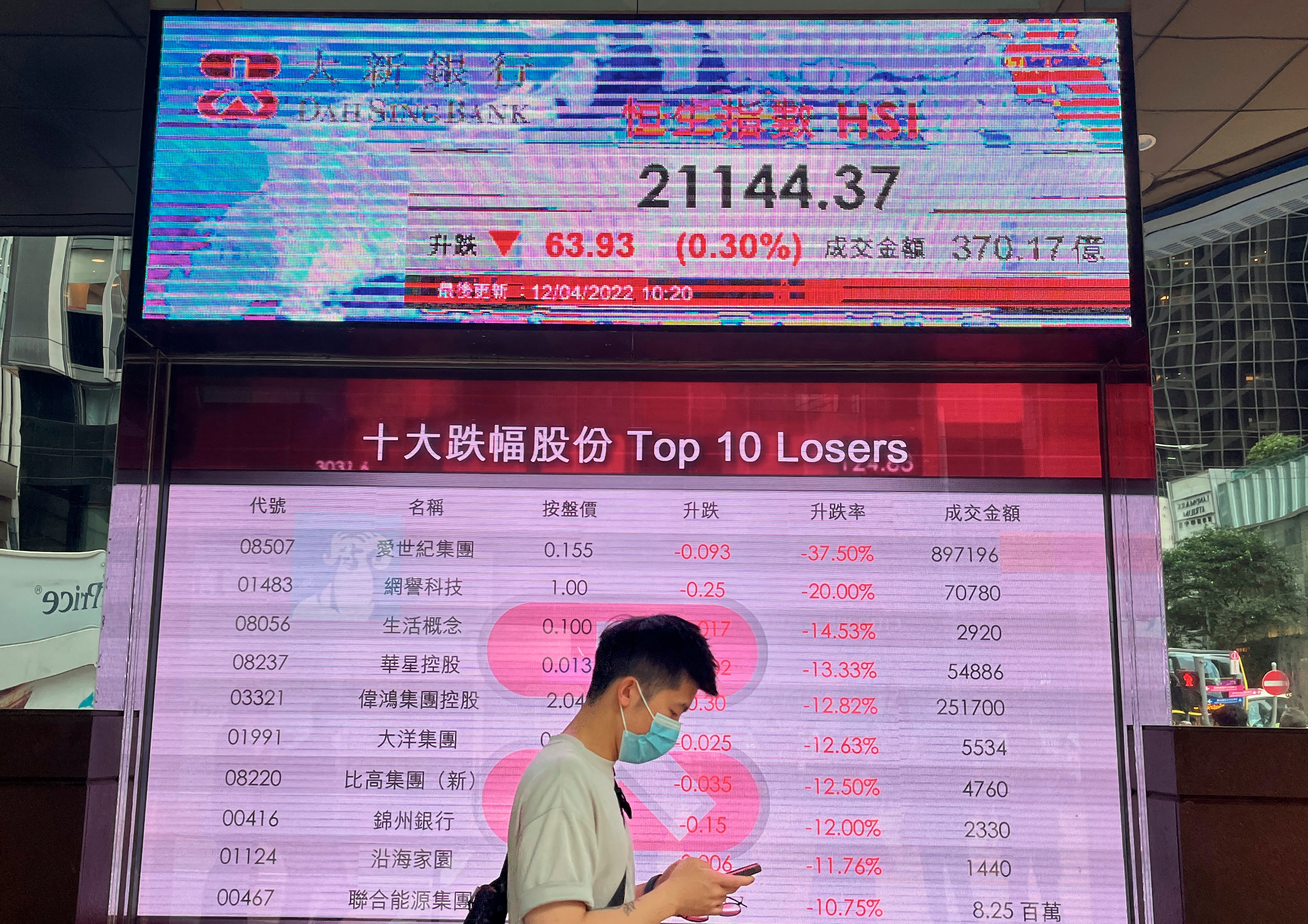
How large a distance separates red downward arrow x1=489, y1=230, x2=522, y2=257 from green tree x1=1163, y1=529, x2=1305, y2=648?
8.22ft

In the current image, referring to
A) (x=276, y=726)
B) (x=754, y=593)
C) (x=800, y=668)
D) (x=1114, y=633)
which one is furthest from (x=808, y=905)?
(x=276, y=726)

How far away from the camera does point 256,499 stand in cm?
351

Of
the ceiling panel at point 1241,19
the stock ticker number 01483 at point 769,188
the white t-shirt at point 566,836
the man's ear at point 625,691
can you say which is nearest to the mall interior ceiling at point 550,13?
the ceiling panel at point 1241,19

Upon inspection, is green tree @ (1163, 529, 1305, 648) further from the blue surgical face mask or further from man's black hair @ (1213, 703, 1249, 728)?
the blue surgical face mask

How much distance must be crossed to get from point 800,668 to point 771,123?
191 cm

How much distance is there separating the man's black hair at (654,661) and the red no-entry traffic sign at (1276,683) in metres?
2.11

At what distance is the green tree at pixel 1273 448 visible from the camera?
11.5 feet

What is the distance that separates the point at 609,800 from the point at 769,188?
2178mm

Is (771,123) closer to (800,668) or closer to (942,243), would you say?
(942,243)

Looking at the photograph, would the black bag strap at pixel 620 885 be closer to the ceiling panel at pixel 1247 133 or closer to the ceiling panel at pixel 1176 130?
the ceiling panel at pixel 1176 130

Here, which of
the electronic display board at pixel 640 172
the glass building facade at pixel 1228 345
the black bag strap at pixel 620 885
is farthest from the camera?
the glass building facade at pixel 1228 345

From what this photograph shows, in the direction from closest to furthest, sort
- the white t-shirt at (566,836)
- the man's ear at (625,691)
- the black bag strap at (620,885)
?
1. the white t-shirt at (566,836)
2. the black bag strap at (620,885)
3. the man's ear at (625,691)

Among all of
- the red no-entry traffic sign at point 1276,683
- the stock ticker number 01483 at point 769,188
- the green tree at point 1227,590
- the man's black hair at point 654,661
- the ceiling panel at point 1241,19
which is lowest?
the red no-entry traffic sign at point 1276,683

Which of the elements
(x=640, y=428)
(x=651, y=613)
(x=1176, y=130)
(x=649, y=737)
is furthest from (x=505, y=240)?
(x=1176, y=130)
